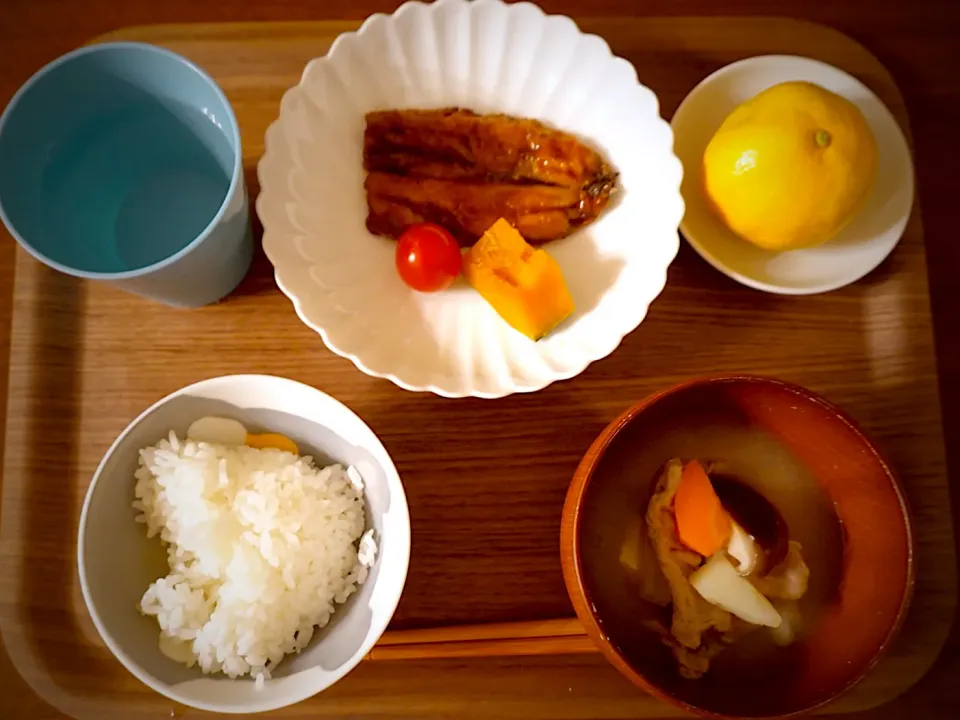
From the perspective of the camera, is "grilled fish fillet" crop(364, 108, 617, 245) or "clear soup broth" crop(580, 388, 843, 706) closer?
"clear soup broth" crop(580, 388, 843, 706)

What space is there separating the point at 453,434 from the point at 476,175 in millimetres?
321

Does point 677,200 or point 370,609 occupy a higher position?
point 677,200

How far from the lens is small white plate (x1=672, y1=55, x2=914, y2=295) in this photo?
37.7 inches

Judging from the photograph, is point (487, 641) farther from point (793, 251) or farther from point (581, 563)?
point (793, 251)

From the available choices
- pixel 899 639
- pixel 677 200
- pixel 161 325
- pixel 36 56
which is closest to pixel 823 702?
pixel 899 639

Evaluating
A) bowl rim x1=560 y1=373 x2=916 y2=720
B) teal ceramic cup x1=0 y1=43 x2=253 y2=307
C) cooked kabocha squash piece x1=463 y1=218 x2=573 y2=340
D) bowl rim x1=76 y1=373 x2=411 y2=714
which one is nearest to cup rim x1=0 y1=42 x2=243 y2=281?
teal ceramic cup x1=0 y1=43 x2=253 y2=307

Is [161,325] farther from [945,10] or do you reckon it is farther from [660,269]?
[945,10]

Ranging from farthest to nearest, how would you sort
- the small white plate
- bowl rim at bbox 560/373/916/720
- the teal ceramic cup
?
the small white plate < the teal ceramic cup < bowl rim at bbox 560/373/916/720

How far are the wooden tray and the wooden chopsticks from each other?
0.03 meters

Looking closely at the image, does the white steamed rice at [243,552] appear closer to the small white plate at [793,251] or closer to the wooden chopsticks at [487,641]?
the wooden chopsticks at [487,641]

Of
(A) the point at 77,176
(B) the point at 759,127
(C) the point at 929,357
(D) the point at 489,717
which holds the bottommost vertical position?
(D) the point at 489,717

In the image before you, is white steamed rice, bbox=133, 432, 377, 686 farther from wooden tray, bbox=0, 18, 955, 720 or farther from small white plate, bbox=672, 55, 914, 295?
small white plate, bbox=672, 55, 914, 295

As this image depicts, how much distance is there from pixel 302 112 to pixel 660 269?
447mm

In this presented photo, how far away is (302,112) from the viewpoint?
0.92m
